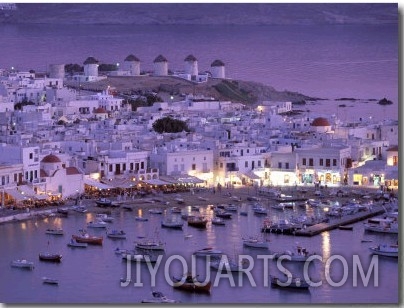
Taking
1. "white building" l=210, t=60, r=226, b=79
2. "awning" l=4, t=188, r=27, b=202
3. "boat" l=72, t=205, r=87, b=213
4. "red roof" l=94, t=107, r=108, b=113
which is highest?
"white building" l=210, t=60, r=226, b=79

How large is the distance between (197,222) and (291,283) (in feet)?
11.8

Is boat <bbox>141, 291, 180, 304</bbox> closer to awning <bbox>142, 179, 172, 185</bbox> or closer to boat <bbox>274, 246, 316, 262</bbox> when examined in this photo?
boat <bbox>274, 246, 316, 262</bbox>

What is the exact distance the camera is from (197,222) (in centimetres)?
1702

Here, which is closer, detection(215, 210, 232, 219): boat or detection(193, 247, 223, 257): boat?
detection(193, 247, 223, 257): boat

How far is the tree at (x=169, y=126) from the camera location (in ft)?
76.9

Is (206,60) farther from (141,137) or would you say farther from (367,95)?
(141,137)

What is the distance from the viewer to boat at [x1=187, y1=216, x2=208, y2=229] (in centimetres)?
1697

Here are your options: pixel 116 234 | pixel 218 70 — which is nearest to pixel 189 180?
pixel 116 234

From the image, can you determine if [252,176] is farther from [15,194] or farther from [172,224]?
[15,194]

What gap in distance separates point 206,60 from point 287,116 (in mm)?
14116

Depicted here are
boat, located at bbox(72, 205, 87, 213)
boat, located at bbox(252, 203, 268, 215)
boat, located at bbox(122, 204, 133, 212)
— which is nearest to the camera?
boat, located at bbox(72, 205, 87, 213)

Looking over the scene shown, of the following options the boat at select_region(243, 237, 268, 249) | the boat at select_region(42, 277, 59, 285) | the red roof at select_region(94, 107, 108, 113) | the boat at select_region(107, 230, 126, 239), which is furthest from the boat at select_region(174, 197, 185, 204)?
the red roof at select_region(94, 107, 108, 113)

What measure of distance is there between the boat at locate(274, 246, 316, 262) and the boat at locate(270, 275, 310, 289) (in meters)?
1.20

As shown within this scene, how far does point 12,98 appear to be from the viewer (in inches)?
1080
